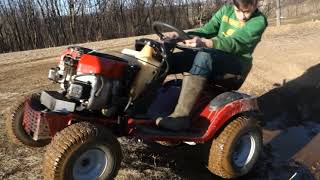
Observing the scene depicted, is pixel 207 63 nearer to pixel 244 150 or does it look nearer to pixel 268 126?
pixel 244 150

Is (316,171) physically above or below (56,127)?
below

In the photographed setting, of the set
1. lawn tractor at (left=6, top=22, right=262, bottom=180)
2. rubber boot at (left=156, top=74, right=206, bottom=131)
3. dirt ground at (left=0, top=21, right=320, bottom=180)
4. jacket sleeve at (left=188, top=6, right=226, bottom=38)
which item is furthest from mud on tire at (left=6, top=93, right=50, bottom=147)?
jacket sleeve at (left=188, top=6, right=226, bottom=38)

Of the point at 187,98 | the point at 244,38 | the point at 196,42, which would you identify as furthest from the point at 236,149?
the point at 196,42

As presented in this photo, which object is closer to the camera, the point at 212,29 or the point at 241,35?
the point at 241,35

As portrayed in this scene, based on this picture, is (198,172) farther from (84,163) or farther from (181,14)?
(181,14)

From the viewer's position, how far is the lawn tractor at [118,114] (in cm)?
408

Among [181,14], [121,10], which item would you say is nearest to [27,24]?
[121,10]

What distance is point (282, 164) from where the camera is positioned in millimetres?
5559

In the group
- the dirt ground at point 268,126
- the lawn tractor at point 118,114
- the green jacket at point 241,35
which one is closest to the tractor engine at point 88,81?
the lawn tractor at point 118,114

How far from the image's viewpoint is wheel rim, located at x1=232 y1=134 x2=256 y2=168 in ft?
17.2

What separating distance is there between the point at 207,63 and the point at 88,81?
4.13 feet

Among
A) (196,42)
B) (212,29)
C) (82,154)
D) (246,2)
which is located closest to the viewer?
(82,154)

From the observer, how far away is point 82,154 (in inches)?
159

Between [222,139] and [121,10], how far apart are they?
61.5 ft
